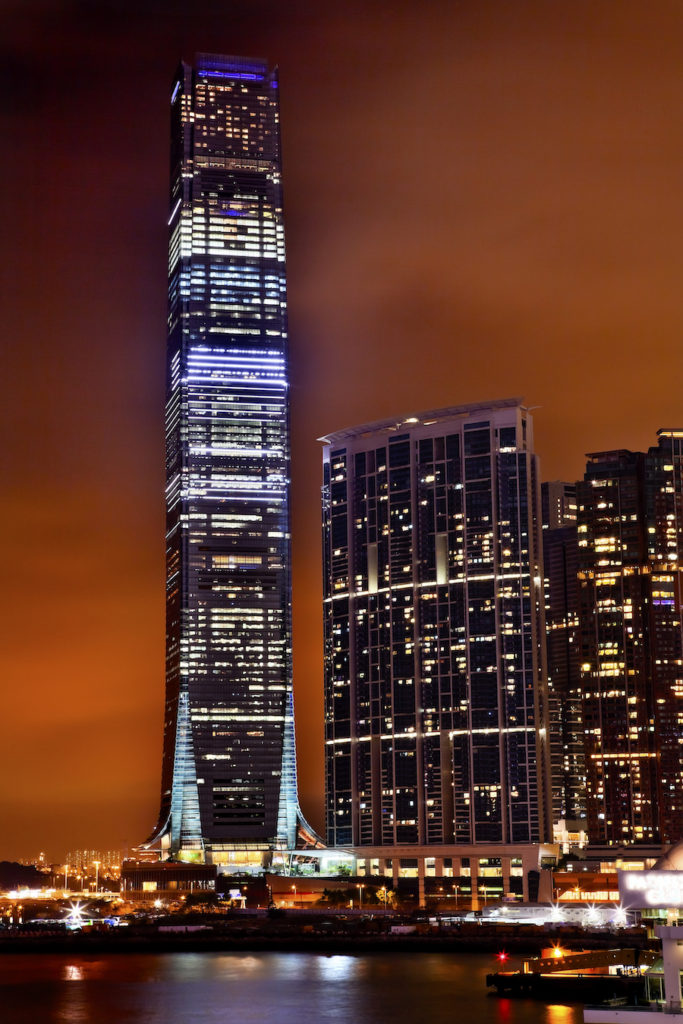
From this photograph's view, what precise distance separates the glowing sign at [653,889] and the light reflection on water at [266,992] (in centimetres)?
3848

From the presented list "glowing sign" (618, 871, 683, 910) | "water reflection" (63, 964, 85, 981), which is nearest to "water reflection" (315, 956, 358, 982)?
"water reflection" (63, 964, 85, 981)

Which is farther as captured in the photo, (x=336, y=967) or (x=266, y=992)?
(x=336, y=967)

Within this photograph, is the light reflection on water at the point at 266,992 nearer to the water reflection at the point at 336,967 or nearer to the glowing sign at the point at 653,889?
the water reflection at the point at 336,967

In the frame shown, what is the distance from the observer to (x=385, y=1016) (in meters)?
117

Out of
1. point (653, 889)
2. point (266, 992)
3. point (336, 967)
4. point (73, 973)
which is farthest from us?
point (336, 967)

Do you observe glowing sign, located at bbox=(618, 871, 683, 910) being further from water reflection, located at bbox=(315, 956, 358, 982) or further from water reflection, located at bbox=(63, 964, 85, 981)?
water reflection, located at bbox=(63, 964, 85, 981)

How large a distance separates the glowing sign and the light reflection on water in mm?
38482

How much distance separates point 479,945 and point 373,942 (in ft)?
52.6

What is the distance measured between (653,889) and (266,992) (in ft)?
229

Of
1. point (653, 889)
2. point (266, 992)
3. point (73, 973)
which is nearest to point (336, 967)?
point (73, 973)

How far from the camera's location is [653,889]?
76.2 metres

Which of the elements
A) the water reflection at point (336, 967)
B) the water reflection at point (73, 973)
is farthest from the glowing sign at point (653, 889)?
the water reflection at point (73, 973)

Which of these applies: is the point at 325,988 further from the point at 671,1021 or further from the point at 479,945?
the point at 671,1021

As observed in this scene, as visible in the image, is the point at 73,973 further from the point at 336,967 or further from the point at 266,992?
the point at 266,992
